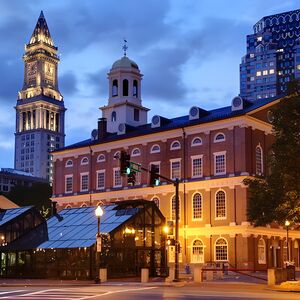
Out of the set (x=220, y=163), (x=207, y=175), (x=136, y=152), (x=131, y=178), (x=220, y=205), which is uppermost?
(x=136, y=152)

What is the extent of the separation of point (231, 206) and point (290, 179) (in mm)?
30362

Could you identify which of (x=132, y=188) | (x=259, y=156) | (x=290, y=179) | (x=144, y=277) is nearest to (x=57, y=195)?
(x=132, y=188)

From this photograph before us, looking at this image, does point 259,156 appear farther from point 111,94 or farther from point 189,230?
point 111,94

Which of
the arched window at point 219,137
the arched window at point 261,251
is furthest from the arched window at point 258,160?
the arched window at point 261,251

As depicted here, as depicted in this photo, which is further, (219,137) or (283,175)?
(219,137)

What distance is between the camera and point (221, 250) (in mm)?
69125

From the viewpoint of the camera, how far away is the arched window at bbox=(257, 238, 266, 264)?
2692 inches

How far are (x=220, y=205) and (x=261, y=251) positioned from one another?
6.53m

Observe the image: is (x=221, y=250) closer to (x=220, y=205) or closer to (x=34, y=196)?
(x=220, y=205)

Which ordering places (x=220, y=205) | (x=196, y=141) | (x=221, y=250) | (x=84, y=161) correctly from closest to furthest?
(x=221, y=250) → (x=220, y=205) → (x=196, y=141) → (x=84, y=161)

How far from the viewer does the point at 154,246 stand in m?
55.7

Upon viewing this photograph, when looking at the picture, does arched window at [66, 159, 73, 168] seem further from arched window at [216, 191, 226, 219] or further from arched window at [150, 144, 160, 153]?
arched window at [216, 191, 226, 219]

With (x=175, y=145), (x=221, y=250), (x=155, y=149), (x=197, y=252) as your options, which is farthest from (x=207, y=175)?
(x=155, y=149)

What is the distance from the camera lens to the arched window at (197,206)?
71.8 meters
